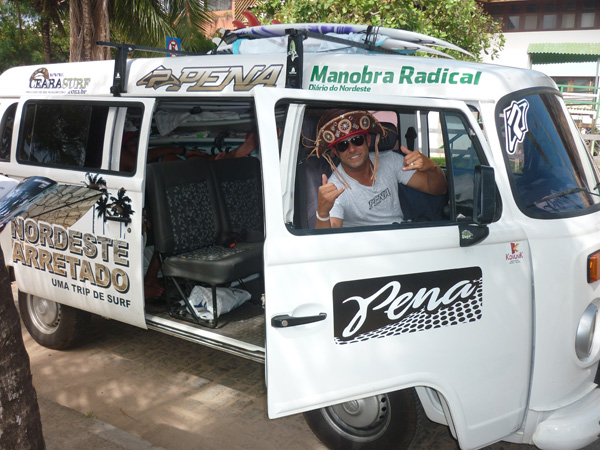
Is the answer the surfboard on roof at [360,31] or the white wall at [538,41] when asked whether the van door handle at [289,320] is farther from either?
the white wall at [538,41]

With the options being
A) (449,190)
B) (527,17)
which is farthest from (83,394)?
(527,17)

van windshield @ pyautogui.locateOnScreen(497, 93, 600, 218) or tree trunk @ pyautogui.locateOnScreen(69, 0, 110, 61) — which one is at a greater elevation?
tree trunk @ pyautogui.locateOnScreen(69, 0, 110, 61)

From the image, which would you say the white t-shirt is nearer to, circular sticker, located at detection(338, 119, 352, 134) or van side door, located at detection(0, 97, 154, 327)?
circular sticker, located at detection(338, 119, 352, 134)

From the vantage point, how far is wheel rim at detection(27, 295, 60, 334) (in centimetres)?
481

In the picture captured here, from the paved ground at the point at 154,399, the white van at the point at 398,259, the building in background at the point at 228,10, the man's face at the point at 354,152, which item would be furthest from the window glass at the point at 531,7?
the man's face at the point at 354,152

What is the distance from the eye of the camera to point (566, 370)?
117 inches

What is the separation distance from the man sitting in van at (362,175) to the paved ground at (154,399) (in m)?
1.44

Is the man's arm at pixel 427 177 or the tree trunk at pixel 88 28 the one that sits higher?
the tree trunk at pixel 88 28

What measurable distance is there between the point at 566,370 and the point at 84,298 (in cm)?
304

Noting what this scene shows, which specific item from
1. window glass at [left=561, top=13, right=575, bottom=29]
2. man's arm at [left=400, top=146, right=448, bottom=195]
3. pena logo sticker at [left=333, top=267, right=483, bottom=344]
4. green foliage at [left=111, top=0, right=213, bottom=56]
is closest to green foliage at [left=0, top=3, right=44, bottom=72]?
green foliage at [left=111, top=0, right=213, bottom=56]

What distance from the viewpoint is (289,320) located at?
104 inches

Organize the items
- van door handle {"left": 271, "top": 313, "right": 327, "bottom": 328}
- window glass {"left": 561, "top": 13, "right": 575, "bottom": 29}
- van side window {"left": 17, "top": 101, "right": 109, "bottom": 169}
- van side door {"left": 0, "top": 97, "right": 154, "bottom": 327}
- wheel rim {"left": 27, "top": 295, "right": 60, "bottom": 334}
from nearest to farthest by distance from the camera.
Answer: van door handle {"left": 271, "top": 313, "right": 327, "bottom": 328}, van side door {"left": 0, "top": 97, "right": 154, "bottom": 327}, van side window {"left": 17, "top": 101, "right": 109, "bottom": 169}, wheel rim {"left": 27, "top": 295, "right": 60, "bottom": 334}, window glass {"left": 561, "top": 13, "right": 575, "bottom": 29}

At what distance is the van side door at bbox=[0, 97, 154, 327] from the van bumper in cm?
242

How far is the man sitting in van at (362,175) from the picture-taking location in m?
3.17
